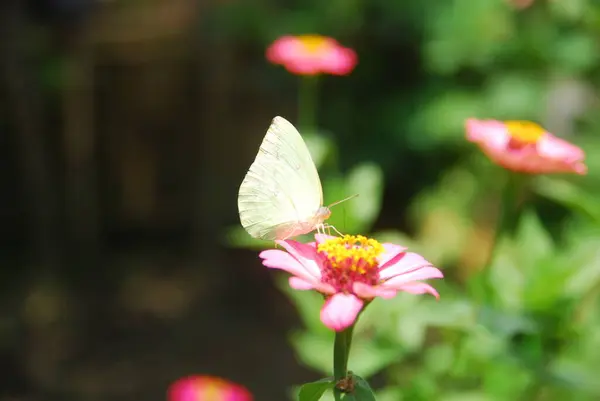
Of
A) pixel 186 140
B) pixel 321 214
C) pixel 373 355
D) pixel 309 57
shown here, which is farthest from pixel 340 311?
pixel 186 140

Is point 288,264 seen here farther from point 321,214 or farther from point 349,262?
point 321,214

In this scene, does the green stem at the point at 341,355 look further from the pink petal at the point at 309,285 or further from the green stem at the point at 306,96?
the green stem at the point at 306,96

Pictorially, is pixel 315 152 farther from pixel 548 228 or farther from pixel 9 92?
pixel 9 92

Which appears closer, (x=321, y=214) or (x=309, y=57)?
(x=321, y=214)

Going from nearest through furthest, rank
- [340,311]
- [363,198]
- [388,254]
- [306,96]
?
1. [340,311]
2. [388,254]
3. [363,198]
4. [306,96]

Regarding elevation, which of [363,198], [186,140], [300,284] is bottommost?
[186,140]

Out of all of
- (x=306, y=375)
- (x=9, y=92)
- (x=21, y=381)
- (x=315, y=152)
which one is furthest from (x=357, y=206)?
(x=9, y=92)

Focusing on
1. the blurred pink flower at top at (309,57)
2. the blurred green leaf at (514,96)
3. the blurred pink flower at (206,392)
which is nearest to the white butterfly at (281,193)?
the blurred pink flower at top at (309,57)

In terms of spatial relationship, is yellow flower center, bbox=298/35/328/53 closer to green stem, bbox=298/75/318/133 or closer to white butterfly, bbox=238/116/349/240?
green stem, bbox=298/75/318/133
